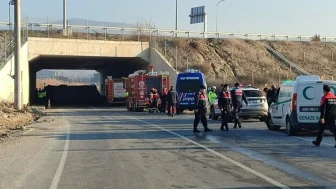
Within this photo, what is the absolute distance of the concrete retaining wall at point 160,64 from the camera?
4881cm

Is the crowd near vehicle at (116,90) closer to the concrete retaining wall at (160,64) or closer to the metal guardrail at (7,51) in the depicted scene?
the concrete retaining wall at (160,64)

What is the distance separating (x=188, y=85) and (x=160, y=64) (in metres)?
15.1

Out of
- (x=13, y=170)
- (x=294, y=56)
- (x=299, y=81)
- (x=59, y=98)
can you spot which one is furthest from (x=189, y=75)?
(x=59, y=98)

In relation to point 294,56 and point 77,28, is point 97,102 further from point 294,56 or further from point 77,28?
point 294,56

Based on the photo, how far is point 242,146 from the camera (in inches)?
602

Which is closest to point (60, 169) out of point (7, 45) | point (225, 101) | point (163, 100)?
point (225, 101)

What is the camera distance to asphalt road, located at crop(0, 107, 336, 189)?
9.76 meters

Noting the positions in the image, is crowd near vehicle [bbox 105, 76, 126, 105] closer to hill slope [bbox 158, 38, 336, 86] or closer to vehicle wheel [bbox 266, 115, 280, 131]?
hill slope [bbox 158, 38, 336, 86]

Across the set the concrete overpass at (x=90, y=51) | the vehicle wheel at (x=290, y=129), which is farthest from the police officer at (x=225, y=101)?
the concrete overpass at (x=90, y=51)

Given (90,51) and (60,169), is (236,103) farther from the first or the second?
(90,51)

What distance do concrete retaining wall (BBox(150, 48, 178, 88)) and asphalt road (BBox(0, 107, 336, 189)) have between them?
29568 millimetres

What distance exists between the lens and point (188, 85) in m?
36.2

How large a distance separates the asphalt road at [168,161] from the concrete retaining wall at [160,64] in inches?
1164

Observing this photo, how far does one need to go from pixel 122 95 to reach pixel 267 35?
21.9 m
